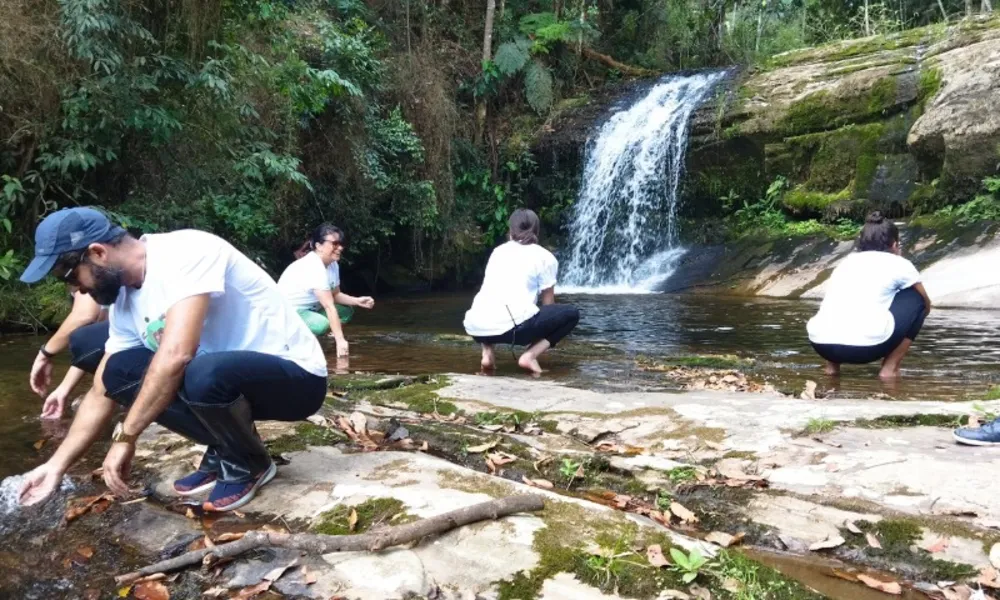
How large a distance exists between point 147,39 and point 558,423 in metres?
6.83

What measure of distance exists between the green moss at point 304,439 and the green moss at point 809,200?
1324cm

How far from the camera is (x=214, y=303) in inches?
114

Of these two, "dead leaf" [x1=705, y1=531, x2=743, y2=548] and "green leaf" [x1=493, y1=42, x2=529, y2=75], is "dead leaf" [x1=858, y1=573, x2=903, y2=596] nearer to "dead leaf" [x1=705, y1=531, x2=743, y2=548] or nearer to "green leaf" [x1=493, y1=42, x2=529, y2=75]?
"dead leaf" [x1=705, y1=531, x2=743, y2=548]

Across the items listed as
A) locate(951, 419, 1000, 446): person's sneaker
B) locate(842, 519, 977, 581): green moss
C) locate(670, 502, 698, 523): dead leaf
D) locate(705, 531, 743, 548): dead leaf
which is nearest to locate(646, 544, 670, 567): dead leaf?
locate(705, 531, 743, 548): dead leaf

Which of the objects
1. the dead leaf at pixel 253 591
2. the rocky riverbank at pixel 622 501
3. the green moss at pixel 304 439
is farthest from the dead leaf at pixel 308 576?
the green moss at pixel 304 439

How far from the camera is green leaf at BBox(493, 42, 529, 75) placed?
59.1 feet

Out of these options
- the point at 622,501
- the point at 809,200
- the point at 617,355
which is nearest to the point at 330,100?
the point at 617,355

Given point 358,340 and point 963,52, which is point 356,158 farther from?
point 963,52

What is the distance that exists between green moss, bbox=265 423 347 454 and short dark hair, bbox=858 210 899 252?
408cm

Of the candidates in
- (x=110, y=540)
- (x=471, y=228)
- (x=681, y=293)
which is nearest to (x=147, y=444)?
(x=110, y=540)

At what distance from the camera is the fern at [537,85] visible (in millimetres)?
18422

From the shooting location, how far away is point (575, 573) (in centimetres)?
241

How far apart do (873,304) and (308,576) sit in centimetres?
468

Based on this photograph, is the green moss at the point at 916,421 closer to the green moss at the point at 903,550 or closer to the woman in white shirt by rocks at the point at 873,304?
the green moss at the point at 903,550
